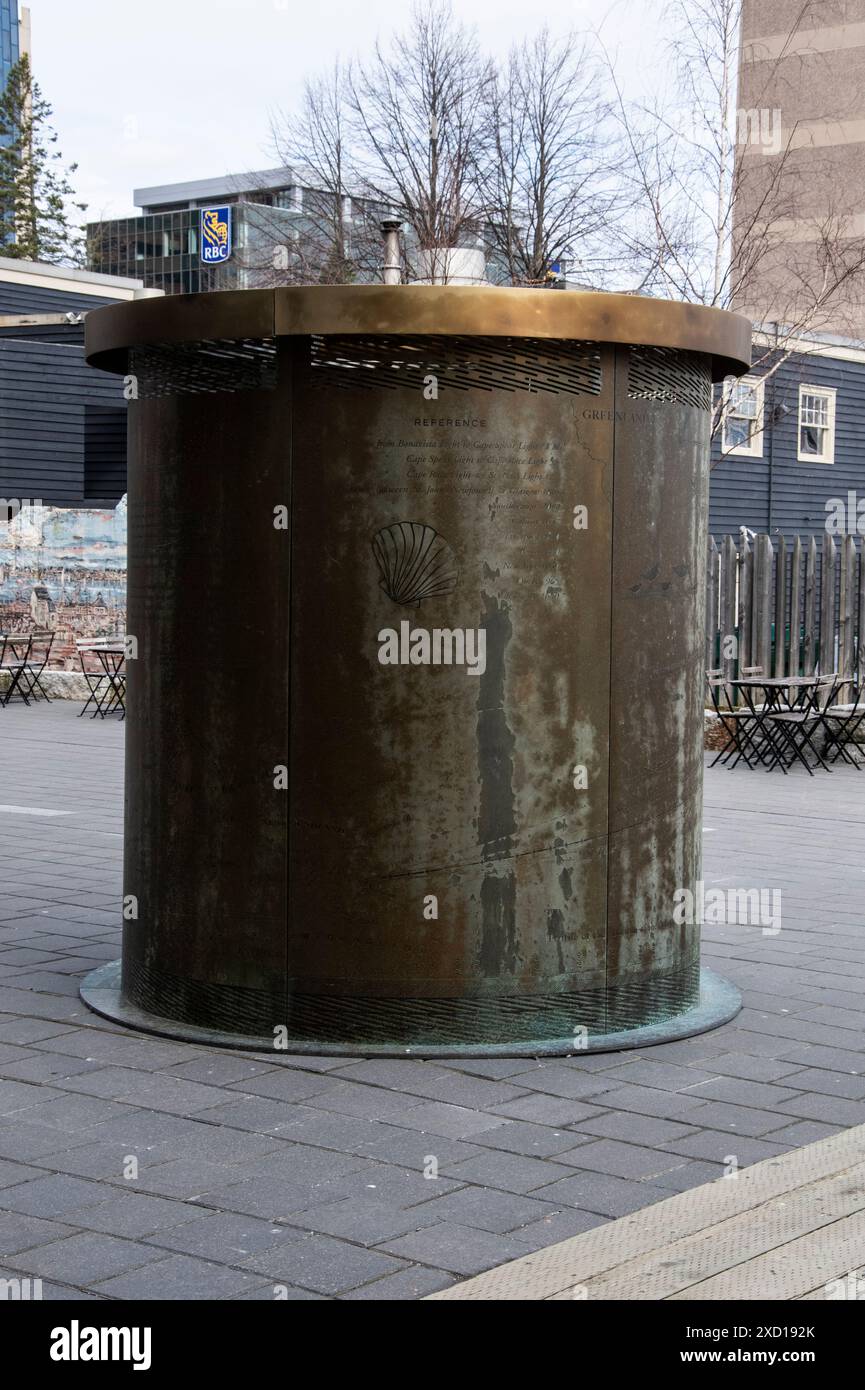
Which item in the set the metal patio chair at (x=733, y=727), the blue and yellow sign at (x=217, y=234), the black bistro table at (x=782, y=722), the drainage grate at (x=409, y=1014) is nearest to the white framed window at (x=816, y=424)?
the blue and yellow sign at (x=217, y=234)

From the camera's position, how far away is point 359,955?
5.60 m

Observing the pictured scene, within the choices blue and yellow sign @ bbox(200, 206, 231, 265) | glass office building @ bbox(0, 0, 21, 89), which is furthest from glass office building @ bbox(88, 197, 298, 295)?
glass office building @ bbox(0, 0, 21, 89)

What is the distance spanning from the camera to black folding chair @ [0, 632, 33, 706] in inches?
828

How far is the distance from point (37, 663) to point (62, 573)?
4.23 ft

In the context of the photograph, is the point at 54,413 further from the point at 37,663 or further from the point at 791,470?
the point at 791,470

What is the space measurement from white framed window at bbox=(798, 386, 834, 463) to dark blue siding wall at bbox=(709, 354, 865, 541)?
0.13 metres

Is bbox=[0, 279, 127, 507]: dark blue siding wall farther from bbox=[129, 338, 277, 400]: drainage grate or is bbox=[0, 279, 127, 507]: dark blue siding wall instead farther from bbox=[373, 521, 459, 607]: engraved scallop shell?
bbox=[373, 521, 459, 607]: engraved scallop shell

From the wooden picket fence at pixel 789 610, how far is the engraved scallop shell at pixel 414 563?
40.1 feet

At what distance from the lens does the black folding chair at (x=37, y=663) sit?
70.7 ft

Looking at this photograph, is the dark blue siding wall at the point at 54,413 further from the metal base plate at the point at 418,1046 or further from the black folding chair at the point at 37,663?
the metal base plate at the point at 418,1046

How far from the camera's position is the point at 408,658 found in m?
5.56

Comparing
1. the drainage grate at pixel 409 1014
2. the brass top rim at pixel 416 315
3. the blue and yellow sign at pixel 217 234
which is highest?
the blue and yellow sign at pixel 217 234

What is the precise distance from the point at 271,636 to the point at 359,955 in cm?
111

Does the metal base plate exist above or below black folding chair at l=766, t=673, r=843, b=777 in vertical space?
below
